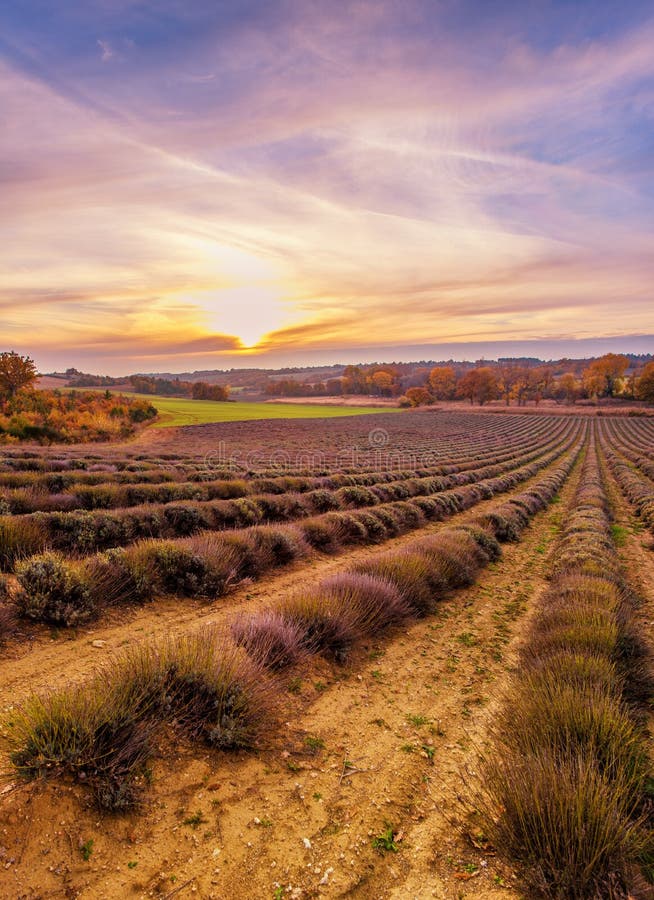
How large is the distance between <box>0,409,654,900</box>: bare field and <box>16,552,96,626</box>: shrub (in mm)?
26

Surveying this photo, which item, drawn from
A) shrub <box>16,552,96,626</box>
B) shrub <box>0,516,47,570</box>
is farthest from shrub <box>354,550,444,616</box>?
shrub <box>0,516,47,570</box>

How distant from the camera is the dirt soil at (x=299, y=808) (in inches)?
95.2

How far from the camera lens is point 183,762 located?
320 cm

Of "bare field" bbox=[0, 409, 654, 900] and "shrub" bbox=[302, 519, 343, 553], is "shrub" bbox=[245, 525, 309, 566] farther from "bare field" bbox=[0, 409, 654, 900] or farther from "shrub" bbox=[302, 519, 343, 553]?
"shrub" bbox=[302, 519, 343, 553]

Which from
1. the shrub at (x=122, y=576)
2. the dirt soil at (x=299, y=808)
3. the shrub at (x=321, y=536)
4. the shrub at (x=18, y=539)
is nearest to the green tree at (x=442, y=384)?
the shrub at (x=321, y=536)

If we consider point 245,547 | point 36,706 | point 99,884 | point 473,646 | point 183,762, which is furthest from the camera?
point 245,547

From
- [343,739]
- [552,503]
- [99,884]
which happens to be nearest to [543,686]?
[343,739]

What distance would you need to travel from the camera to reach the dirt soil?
2.42 metres

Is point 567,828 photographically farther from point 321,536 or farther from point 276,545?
point 321,536

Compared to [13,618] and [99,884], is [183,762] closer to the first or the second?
[99,884]

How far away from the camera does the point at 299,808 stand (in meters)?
3.04

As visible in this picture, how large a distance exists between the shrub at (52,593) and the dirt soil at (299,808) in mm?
272

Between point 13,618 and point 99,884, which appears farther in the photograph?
point 13,618

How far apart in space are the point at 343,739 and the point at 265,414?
280 ft
